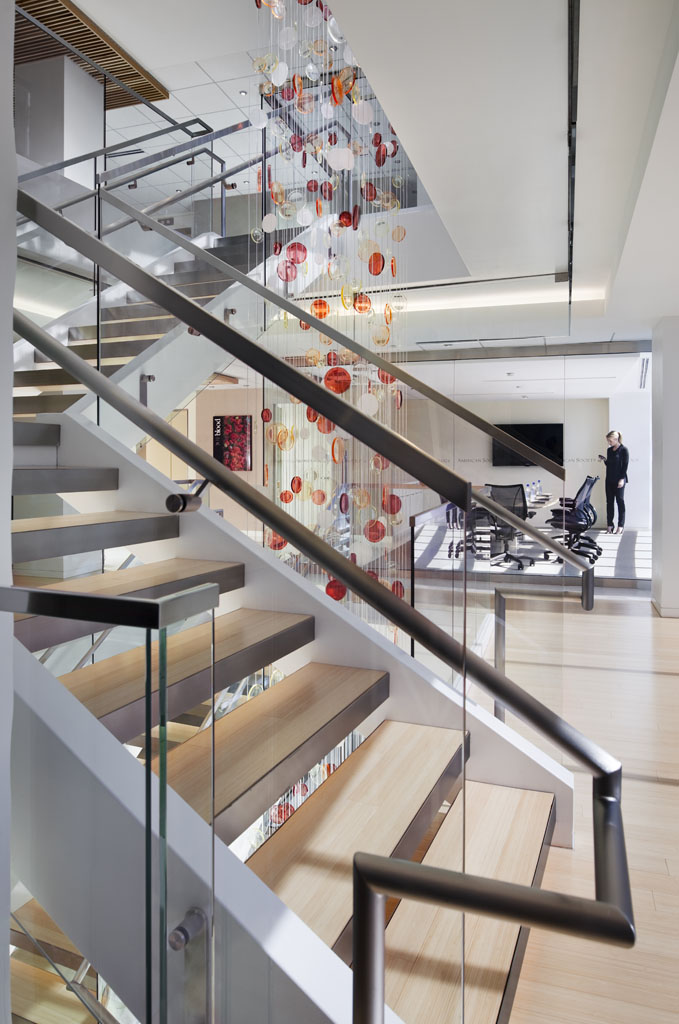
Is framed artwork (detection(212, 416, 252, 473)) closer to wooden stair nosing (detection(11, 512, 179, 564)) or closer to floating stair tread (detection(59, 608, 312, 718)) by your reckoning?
wooden stair nosing (detection(11, 512, 179, 564))

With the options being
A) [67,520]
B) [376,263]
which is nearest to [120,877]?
[67,520]

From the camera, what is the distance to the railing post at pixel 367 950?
0.80 metres

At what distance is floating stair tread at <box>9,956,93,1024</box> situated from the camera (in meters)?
1.21

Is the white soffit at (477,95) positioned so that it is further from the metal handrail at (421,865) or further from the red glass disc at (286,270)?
the metal handrail at (421,865)

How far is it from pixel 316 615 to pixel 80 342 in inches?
45.2

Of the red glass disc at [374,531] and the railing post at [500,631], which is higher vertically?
the red glass disc at [374,531]

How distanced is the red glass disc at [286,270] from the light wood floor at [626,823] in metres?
1.63

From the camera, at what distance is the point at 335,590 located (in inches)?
106

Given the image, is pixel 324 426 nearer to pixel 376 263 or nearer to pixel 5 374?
pixel 376 263

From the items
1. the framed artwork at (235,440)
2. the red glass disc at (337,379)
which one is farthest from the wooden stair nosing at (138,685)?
the red glass disc at (337,379)

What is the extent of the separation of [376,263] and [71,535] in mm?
2206

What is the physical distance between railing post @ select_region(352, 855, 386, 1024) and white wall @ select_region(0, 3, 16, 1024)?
0.73 metres

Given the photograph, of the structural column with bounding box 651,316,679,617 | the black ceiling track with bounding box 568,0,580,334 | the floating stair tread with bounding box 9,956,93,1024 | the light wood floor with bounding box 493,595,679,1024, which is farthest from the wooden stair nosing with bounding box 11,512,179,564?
the structural column with bounding box 651,316,679,617

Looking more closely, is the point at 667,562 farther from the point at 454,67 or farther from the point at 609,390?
the point at 454,67
